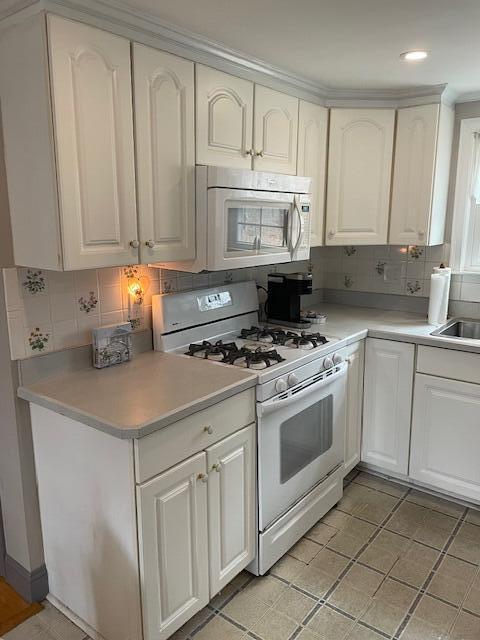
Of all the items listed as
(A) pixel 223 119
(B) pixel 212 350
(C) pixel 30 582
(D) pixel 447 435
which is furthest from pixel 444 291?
(C) pixel 30 582

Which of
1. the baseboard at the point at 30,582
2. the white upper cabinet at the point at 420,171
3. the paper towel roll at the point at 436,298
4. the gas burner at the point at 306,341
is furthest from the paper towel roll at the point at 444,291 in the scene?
the baseboard at the point at 30,582

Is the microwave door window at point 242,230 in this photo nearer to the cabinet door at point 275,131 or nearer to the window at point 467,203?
the cabinet door at point 275,131

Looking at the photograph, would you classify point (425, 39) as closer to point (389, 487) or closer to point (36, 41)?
point (36, 41)

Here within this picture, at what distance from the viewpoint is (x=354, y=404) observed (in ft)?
8.95

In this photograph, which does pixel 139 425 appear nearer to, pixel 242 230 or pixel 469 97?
pixel 242 230

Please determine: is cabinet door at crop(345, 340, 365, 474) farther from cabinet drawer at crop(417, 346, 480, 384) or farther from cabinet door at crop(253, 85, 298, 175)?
cabinet door at crop(253, 85, 298, 175)

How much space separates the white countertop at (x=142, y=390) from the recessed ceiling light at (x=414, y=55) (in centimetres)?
132

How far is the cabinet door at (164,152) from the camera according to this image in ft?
5.90

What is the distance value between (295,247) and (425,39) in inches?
40.6

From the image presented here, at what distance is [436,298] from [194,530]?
1.89 meters

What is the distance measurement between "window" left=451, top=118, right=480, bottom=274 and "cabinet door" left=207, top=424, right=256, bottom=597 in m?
1.86

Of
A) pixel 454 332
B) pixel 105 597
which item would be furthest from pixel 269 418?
pixel 454 332

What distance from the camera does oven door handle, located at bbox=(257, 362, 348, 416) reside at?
1.97m

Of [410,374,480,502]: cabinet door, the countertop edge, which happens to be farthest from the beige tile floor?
the countertop edge
